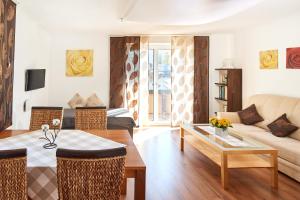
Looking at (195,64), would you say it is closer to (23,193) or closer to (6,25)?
(6,25)

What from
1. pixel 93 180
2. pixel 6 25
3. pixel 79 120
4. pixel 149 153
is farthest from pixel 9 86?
pixel 93 180

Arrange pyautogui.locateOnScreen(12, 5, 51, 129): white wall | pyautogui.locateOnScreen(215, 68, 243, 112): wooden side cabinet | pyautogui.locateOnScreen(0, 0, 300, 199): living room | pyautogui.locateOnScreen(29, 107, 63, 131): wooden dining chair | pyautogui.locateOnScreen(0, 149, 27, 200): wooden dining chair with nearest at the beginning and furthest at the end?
pyautogui.locateOnScreen(0, 149, 27, 200): wooden dining chair, pyautogui.locateOnScreen(0, 0, 300, 199): living room, pyautogui.locateOnScreen(29, 107, 63, 131): wooden dining chair, pyautogui.locateOnScreen(12, 5, 51, 129): white wall, pyautogui.locateOnScreen(215, 68, 243, 112): wooden side cabinet

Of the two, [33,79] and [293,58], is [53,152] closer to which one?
[33,79]

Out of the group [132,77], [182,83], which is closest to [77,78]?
[132,77]

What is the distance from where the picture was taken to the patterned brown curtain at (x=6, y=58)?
148 inches

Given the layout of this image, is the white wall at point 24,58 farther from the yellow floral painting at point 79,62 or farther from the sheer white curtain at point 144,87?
the sheer white curtain at point 144,87

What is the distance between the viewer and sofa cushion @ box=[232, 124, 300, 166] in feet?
12.3

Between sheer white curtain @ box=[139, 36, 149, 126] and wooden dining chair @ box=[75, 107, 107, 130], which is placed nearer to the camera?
wooden dining chair @ box=[75, 107, 107, 130]

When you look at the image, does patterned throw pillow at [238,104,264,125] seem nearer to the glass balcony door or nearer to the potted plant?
the potted plant

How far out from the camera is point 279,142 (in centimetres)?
420

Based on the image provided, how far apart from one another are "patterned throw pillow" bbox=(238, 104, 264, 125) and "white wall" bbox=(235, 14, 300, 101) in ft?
1.87

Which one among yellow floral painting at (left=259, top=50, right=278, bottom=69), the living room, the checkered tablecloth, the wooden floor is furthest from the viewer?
yellow floral painting at (left=259, top=50, right=278, bottom=69)

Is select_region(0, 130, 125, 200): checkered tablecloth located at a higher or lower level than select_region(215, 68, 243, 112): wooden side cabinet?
lower

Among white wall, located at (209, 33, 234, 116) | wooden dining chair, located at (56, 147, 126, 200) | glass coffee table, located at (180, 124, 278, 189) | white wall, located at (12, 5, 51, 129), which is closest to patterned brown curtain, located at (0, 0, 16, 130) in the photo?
white wall, located at (12, 5, 51, 129)
